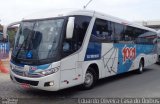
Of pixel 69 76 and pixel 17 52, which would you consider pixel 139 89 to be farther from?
pixel 17 52

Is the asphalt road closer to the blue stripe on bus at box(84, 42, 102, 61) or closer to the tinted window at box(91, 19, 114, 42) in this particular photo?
the blue stripe on bus at box(84, 42, 102, 61)

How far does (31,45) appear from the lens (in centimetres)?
940

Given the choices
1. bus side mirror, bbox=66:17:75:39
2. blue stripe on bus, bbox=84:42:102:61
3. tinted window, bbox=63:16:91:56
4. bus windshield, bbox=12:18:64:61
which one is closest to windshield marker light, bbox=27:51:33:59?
bus windshield, bbox=12:18:64:61

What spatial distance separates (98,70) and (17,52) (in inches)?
137

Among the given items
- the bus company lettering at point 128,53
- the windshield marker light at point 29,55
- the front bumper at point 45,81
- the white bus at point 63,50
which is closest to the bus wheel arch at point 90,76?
the white bus at point 63,50

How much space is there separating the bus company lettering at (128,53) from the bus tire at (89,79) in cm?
342

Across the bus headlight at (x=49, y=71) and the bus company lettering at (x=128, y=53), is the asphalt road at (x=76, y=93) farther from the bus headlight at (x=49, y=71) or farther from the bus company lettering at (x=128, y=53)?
the bus company lettering at (x=128, y=53)

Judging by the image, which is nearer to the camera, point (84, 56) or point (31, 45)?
point (31, 45)

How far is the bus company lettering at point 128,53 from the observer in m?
14.3

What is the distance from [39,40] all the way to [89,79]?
2873mm

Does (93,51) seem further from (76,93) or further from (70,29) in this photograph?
(70,29)

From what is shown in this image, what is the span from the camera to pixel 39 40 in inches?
366

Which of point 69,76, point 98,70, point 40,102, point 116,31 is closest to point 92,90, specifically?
point 98,70

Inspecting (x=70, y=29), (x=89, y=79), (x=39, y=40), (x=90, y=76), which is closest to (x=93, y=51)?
(x=90, y=76)
